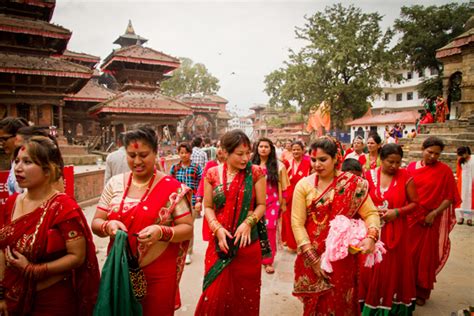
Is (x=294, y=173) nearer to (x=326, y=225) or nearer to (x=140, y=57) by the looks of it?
(x=326, y=225)

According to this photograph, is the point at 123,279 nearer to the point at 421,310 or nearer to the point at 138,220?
the point at 138,220

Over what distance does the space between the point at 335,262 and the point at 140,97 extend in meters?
18.2

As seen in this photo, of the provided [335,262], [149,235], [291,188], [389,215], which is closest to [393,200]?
[389,215]

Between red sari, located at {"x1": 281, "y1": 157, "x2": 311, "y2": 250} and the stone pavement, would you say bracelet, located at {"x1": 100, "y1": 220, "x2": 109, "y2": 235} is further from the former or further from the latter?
red sari, located at {"x1": 281, "y1": 157, "x2": 311, "y2": 250}

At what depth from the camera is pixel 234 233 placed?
2.35 meters

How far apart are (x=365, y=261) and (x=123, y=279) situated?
5.71 feet

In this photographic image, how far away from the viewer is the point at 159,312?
1.96 metres

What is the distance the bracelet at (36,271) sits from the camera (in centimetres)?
165

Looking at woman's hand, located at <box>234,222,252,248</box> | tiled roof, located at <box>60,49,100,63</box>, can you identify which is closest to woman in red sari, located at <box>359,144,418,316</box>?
woman's hand, located at <box>234,222,252,248</box>

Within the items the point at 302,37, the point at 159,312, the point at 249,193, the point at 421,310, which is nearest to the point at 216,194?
the point at 249,193

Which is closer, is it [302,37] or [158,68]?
[158,68]

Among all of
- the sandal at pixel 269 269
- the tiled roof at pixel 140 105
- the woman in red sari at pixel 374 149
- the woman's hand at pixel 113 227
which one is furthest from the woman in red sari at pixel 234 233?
the tiled roof at pixel 140 105

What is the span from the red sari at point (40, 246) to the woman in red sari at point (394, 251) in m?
2.57

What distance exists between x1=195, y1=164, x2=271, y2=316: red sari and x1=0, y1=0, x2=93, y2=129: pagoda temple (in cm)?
1408
